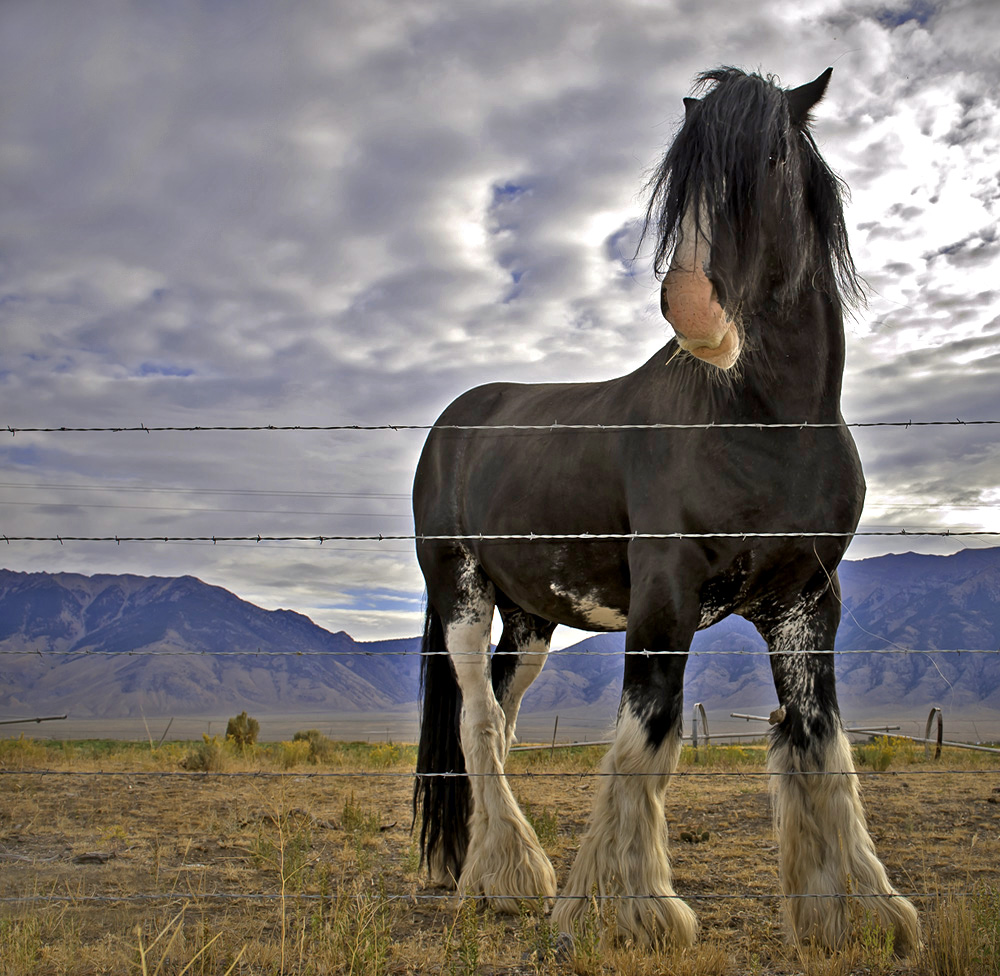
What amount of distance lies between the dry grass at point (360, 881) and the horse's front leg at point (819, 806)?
0.12m

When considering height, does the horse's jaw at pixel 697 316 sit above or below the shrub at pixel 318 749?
above

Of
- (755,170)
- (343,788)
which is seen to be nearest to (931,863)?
(755,170)

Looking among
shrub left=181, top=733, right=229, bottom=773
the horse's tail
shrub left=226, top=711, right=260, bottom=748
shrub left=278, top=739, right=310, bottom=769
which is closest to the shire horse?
the horse's tail

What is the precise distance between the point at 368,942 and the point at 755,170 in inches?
126

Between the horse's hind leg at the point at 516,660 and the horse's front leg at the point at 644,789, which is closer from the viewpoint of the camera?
the horse's front leg at the point at 644,789

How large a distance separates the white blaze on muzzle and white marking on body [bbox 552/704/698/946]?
144cm

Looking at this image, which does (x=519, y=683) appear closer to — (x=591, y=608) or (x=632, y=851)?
(x=591, y=608)

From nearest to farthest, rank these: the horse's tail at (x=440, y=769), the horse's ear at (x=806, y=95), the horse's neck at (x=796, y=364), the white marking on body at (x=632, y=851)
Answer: the white marking on body at (x=632, y=851)
the horse's neck at (x=796, y=364)
the horse's ear at (x=806, y=95)
the horse's tail at (x=440, y=769)

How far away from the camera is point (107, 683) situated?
17325cm

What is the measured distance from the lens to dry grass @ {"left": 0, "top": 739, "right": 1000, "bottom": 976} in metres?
2.81

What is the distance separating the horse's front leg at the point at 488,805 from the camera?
405 cm

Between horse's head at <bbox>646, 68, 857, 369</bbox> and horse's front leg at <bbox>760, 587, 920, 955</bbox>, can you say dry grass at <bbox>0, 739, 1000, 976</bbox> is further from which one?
horse's head at <bbox>646, 68, 857, 369</bbox>

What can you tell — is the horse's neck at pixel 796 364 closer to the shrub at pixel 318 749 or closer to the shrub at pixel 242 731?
the shrub at pixel 318 749

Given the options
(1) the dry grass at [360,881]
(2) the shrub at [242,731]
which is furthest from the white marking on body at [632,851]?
(2) the shrub at [242,731]
